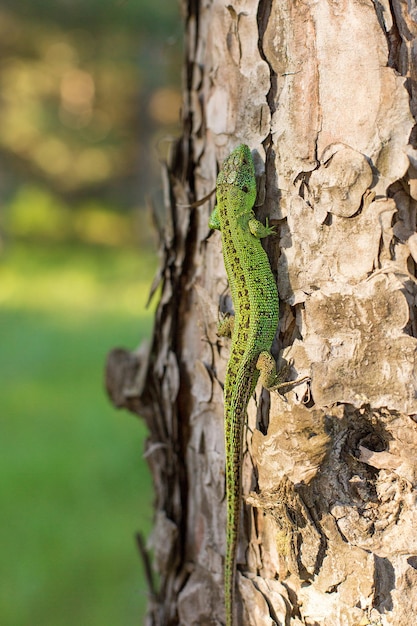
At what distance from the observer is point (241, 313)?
6.57 ft

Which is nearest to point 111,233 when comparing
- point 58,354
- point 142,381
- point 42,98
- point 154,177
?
point 154,177

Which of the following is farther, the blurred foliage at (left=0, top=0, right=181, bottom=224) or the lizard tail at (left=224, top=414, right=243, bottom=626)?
the blurred foliage at (left=0, top=0, right=181, bottom=224)

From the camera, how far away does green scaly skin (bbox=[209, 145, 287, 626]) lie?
1878 millimetres

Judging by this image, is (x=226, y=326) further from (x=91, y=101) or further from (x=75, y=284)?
(x=91, y=101)

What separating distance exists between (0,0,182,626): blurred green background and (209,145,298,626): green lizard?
563 millimetres

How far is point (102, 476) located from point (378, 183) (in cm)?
373

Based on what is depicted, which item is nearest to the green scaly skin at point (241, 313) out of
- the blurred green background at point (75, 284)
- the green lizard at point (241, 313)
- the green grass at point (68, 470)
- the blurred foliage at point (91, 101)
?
the green lizard at point (241, 313)

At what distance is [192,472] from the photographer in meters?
2.33

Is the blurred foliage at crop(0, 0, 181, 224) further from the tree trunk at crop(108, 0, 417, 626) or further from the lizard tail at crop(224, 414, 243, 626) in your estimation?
the lizard tail at crop(224, 414, 243, 626)

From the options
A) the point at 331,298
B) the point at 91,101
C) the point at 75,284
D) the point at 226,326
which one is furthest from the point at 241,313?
the point at 91,101

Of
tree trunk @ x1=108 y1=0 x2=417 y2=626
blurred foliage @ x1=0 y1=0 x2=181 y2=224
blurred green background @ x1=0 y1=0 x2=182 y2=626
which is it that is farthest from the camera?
blurred foliage @ x1=0 y1=0 x2=181 y2=224

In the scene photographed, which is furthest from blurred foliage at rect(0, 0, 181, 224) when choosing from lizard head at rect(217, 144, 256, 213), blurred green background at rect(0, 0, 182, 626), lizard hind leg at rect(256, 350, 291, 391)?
lizard hind leg at rect(256, 350, 291, 391)

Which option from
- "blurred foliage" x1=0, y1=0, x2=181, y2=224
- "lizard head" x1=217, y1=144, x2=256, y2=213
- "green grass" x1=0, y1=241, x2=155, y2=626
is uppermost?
"blurred foliage" x1=0, y1=0, x2=181, y2=224

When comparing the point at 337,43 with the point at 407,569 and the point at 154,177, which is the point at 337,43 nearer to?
the point at 407,569
